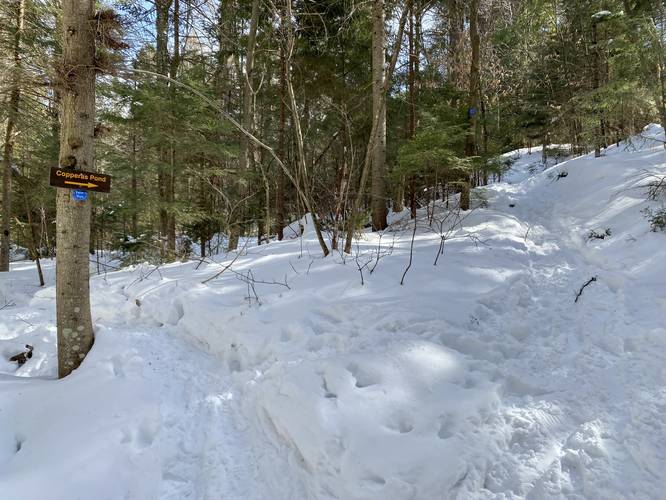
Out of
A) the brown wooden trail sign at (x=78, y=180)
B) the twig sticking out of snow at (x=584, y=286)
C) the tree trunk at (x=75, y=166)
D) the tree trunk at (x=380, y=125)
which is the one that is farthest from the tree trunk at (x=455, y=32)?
the brown wooden trail sign at (x=78, y=180)

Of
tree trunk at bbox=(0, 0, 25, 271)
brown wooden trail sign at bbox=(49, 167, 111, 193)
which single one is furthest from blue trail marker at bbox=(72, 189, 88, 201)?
tree trunk at bbox=(0, 0, 25, 271)

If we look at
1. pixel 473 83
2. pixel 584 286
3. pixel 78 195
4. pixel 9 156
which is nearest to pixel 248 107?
pixel 473 83

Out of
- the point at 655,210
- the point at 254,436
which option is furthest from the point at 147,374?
the point at 655,210

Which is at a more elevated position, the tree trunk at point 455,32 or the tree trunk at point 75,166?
the tree trunk at point 455,32

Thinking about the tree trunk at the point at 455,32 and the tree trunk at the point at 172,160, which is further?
the tree trunk at the point at 455,32

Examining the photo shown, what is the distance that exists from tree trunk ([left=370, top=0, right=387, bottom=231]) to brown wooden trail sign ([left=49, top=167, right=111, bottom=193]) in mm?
5217

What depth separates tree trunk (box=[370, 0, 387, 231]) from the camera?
796 centimetres

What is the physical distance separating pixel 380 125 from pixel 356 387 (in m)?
6.29

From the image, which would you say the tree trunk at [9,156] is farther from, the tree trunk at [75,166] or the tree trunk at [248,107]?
the tree trunk at [75,166]

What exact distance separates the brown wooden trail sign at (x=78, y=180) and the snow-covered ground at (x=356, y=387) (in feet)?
5.13

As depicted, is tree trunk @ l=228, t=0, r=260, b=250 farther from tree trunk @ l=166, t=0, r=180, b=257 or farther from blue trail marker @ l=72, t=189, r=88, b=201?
blue trail marker @ l=72, t=189, r=88, b=201

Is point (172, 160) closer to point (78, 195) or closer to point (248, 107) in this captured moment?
point (248, 107)

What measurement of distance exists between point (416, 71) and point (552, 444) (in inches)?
414

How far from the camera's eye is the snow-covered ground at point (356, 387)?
2.26 metres
